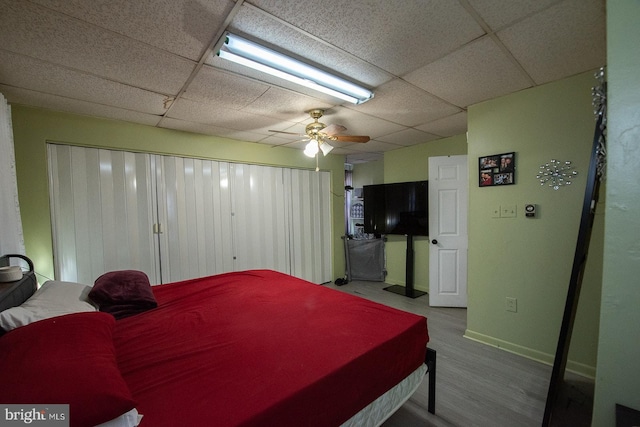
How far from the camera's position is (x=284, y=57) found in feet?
5.22

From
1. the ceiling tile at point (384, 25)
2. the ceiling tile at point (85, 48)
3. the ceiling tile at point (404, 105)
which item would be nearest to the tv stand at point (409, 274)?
the ceiling tile at point (404, 105)

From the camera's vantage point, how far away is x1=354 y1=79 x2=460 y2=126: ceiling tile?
2.11m

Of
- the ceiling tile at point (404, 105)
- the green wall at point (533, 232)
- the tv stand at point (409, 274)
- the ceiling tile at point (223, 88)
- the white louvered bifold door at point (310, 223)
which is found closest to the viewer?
the ceiling tile at point (223, 88)

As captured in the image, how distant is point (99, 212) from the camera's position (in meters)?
2.68

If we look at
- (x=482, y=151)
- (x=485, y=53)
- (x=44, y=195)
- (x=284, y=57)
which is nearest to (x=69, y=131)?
(x=44, y=195)

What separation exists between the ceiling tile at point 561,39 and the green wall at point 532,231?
280 mm

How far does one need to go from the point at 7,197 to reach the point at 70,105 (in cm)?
97

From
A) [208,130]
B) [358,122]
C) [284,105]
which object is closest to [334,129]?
[358,122]

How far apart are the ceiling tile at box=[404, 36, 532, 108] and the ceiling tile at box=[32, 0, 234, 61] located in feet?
4.52

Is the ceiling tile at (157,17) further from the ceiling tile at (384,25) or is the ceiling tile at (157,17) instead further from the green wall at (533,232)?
the green wall at (533,232)

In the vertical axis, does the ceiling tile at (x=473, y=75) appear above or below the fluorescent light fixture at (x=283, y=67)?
above

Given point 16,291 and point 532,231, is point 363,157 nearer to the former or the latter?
point 532,231

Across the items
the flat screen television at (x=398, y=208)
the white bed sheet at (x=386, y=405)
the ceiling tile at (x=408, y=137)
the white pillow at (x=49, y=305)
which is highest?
the ceiling tile at (x=408, y=137)

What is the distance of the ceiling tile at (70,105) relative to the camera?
2.05 metres
